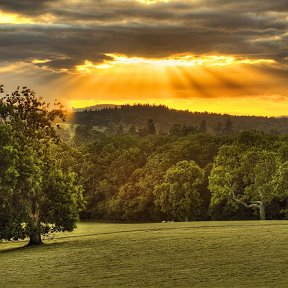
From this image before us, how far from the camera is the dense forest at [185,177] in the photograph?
95.7 metres

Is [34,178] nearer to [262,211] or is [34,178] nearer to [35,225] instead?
[35,225]

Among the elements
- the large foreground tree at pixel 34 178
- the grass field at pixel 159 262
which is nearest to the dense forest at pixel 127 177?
the large foreground tree at pixel 34 178

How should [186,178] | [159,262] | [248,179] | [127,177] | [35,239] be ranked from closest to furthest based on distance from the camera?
[159,262]
[35,239]
[248,179]
[186,178]
[127,177]

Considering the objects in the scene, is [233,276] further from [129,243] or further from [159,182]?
[159,182]

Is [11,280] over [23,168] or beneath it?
beneath

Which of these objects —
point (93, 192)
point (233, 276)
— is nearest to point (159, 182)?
point (93, 192)

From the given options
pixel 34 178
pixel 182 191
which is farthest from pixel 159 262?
pixel 182 191

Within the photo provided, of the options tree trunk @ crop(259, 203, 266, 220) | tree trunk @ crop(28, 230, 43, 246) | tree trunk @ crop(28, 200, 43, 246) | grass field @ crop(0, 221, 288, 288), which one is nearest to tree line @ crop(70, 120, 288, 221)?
tree trunk @ crop(259, 203, 266, 220)

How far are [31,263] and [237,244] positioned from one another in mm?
15929

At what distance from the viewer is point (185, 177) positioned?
4289 inches

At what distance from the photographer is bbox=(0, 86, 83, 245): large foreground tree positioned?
175 ft

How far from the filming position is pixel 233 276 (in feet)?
108

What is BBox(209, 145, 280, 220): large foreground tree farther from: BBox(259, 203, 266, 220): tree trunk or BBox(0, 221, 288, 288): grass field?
BBox(0, 221, 288, 288): grass field

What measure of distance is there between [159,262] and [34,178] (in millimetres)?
18690
